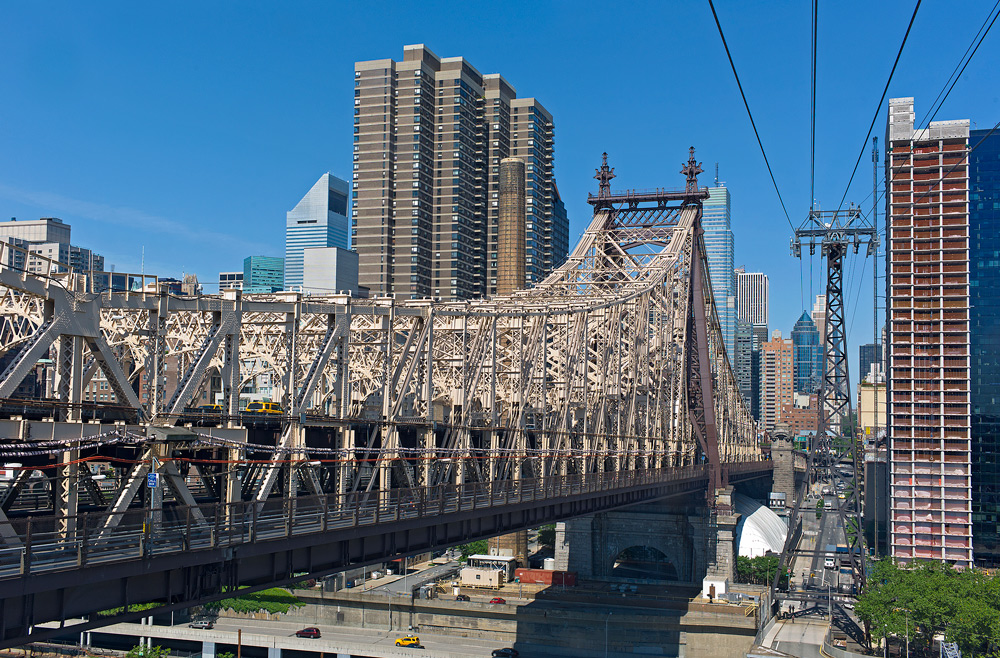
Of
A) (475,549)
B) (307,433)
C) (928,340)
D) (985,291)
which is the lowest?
(475,549)

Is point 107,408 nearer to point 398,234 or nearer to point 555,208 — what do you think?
point 398,234

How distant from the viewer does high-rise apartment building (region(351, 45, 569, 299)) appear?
533 ft

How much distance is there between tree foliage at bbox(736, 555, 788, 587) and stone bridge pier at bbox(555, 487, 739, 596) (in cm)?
858

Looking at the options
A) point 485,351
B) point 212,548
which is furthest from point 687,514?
point 212,548

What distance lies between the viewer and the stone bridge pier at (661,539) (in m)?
86.7

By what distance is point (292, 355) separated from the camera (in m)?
31.7

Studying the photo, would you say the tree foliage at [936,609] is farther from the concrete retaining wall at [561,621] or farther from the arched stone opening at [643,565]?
the arched stone opening at [643,565]

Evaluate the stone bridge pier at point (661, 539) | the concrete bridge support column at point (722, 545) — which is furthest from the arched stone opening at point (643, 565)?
the concrete bridge support column at point (722, 545)

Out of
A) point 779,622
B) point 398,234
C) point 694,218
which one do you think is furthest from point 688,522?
point 398,234

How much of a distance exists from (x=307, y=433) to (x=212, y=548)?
67.2ft

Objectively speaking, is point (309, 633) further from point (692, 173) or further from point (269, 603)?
point (692, 173)

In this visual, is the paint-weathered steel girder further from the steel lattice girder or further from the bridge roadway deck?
the bridge roadway deck

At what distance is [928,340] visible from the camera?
92188mm

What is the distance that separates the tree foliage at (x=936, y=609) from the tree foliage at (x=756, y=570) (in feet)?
81.2
